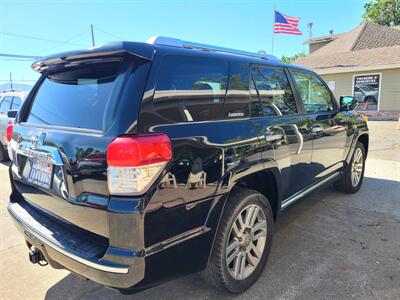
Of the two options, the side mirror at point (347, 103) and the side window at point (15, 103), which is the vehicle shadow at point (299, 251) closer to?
the side mirror at point (347, 103)

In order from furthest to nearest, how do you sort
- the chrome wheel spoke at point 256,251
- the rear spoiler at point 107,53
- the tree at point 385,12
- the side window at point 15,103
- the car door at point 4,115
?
the tree at point 385,12 → the car door at point 4,115 → the side window at point 15,103 → the chrome wheel spoke at point 256,251 → the rear spoiler at point 107,53

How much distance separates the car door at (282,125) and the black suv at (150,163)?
0.06 feet

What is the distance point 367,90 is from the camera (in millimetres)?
17750

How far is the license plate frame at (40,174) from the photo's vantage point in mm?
2121

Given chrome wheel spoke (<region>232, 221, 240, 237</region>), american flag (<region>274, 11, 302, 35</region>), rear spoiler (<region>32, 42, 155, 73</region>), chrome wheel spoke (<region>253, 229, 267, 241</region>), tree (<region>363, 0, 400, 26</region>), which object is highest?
tree (<region>363, 0, 400, 26</region>)

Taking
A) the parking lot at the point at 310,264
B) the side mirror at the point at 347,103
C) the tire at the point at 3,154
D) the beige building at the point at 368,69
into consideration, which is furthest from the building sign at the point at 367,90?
the tire at the point at 3,154

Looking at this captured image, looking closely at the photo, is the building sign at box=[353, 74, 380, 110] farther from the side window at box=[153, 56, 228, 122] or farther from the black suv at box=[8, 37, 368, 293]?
the side window at box=[153, 56, 228, 122]

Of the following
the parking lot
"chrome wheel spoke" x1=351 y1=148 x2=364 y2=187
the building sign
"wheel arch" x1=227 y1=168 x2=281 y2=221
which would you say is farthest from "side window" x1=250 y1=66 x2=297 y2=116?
the building sign

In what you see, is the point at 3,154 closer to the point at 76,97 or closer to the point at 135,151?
the point at 76,97

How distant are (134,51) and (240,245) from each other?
1654mm

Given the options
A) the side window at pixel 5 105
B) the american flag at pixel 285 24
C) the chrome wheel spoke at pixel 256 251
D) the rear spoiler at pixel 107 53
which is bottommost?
the chrome wheel spoke at pixel 256 251

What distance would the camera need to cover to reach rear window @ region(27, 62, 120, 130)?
1.97m

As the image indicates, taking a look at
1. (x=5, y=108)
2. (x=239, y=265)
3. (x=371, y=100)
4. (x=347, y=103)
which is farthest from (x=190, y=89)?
(x=371, y=100)

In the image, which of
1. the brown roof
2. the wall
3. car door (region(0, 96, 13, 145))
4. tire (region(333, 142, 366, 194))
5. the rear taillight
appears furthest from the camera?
the brown roof
